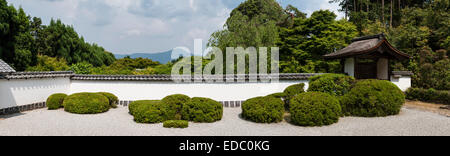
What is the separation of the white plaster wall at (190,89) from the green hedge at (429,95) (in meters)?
5.15

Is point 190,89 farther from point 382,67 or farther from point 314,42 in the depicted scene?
point 314,42

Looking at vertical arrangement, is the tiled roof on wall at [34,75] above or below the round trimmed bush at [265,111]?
above

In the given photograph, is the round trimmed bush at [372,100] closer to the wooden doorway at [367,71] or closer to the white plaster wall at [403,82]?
the wooden doorway at [367,71]

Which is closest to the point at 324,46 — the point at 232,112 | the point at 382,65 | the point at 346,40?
the point at 346,40

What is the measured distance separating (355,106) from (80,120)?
824cm

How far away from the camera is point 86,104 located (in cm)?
805

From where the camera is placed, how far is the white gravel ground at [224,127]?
5.57 meters

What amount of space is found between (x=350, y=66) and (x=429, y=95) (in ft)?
11.9

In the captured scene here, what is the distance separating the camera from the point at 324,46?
48.4ft

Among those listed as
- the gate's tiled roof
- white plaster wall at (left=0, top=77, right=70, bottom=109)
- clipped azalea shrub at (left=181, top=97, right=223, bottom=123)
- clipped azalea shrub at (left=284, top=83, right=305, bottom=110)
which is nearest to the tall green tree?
the gate's tiled roof

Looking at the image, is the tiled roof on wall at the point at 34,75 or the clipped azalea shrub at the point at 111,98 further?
the clipped azalea shrub at the point at 111,98

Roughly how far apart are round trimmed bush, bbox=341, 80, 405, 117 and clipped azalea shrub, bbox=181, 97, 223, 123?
3.86 meters

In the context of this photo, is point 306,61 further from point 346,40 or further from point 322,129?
point 322,129

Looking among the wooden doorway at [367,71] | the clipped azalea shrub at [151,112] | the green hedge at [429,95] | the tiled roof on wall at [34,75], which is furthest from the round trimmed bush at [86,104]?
the green hedge at [429,95]
